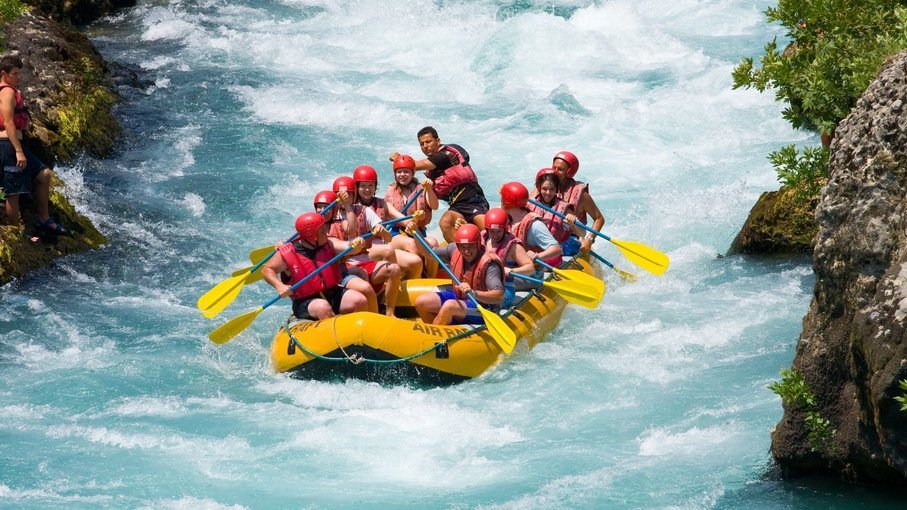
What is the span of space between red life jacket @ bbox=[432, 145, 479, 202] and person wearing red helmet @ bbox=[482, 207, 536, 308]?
38.8 inches

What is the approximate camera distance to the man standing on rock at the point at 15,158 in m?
10.1

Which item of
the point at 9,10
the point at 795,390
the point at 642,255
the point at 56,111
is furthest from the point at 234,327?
the point at 9,10

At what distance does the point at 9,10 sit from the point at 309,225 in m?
6.74

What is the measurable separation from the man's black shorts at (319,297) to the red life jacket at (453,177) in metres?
1.78

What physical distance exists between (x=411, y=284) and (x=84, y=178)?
546 centimetres

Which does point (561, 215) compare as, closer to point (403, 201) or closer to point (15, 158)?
point (403, 201)

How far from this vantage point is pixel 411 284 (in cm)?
938

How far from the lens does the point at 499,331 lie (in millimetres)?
8547

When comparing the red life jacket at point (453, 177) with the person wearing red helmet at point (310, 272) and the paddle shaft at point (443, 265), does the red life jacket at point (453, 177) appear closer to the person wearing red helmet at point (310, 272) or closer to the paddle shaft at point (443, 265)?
the paddle shaft at point (443, 265)

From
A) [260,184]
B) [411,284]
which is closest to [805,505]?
[411,284]

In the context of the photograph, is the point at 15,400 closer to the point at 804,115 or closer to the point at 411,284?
the point at 411,284

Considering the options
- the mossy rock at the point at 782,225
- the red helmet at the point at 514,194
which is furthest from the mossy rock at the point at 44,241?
the mossy rock at the point at 782,225

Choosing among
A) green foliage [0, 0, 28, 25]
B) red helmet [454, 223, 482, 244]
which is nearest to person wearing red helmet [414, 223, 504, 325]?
red helmet [454, 223, 482, 244]

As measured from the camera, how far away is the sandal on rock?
36.2 ft
